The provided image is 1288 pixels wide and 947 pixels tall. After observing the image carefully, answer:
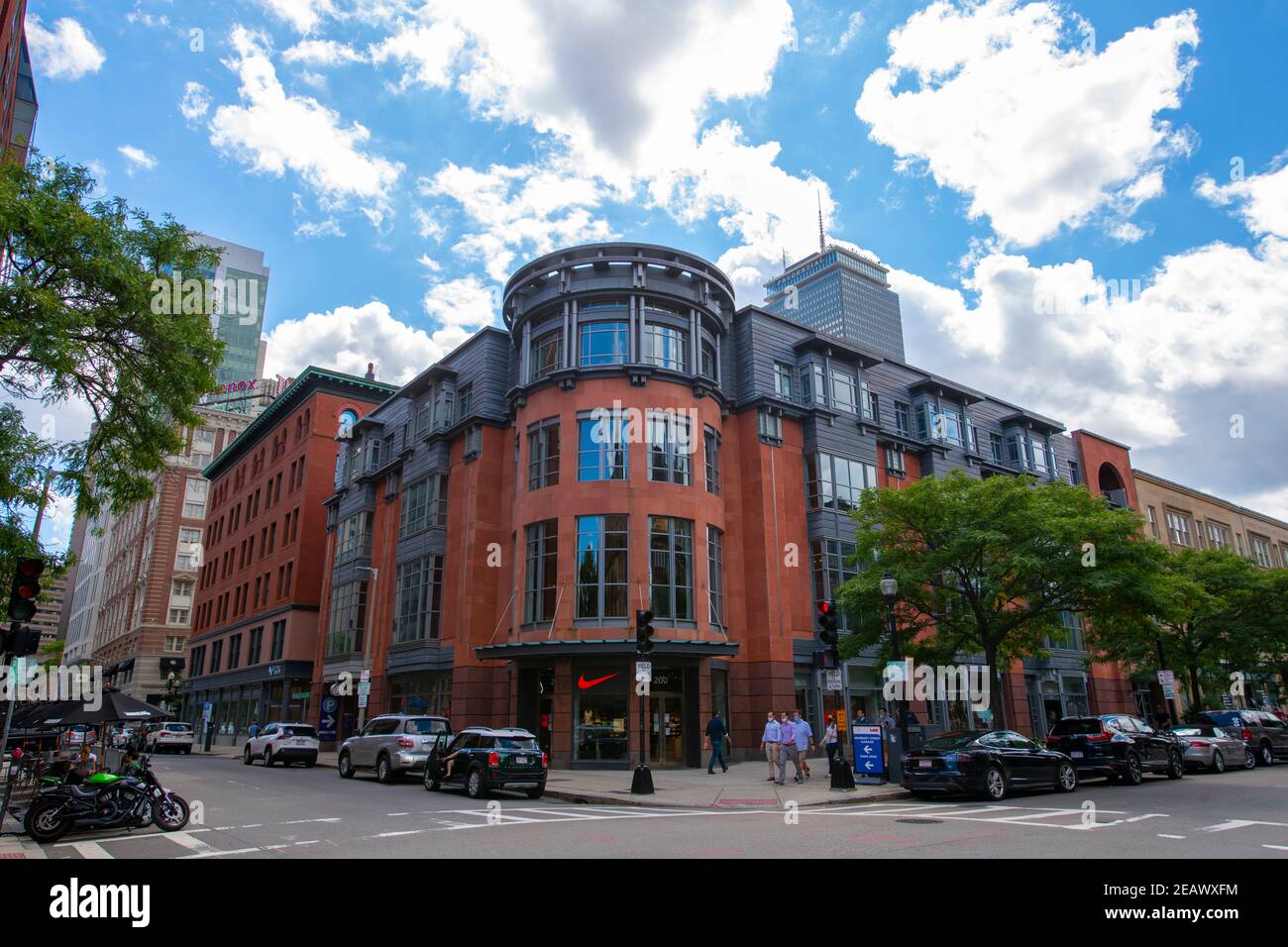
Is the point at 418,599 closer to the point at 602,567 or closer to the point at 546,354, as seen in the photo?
the point at 602,567

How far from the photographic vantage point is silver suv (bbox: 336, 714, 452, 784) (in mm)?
22516

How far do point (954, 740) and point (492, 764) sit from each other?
33.8ft

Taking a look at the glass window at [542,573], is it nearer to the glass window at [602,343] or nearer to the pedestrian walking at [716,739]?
the glass window at [602,343]

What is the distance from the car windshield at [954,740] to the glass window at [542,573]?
14592 millimetres

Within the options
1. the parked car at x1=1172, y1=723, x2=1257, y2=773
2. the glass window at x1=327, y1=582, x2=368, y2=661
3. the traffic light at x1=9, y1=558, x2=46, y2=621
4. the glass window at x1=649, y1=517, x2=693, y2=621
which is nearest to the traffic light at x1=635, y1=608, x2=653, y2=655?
the glass window at x1=649, y1=517, x2=693, y2=621

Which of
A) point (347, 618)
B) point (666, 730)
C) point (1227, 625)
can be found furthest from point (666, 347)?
point (1227, 625)

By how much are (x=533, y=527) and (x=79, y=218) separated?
62.1 ft

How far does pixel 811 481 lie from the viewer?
113 feet

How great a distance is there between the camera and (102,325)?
46.8 ft

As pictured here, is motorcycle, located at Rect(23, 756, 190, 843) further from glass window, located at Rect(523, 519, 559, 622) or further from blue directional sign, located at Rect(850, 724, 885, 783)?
glass window, located at Rect(523, 519, 559, 622)
